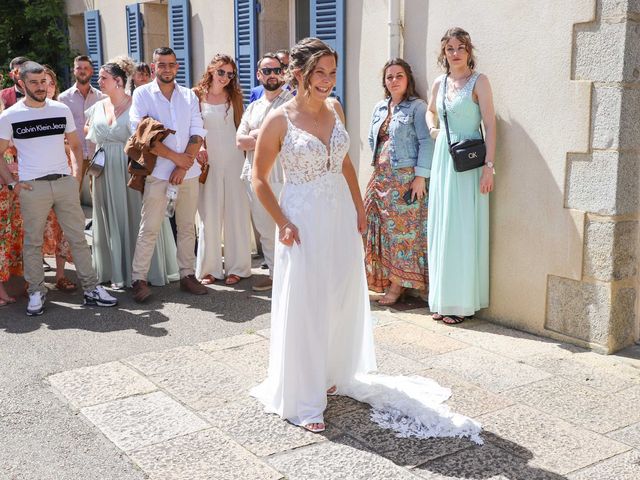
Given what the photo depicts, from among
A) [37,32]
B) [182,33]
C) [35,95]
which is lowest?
[35,95]

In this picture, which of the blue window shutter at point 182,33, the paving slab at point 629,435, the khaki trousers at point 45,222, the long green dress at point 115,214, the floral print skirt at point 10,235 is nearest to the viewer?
the paving slab at point 629,435

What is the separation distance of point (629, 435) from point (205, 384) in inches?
92.7

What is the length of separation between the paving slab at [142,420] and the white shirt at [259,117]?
8.52ft

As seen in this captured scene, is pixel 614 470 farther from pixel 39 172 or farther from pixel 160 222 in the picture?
pixel 39 172

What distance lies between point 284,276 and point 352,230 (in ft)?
1.48

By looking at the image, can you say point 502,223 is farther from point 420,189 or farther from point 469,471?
point 469,471

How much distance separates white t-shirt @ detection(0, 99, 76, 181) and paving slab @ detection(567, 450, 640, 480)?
4.48 m

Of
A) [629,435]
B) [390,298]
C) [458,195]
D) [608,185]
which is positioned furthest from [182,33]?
[629,435]

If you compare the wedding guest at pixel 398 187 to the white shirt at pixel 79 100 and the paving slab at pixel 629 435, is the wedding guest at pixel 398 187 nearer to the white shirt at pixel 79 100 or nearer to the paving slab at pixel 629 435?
the paving slab at pixel 629 435

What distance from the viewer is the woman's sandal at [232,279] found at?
23.8ft

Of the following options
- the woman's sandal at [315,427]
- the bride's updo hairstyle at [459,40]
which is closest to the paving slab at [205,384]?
the woman's sandal at [315,427]

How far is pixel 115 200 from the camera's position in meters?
7.12

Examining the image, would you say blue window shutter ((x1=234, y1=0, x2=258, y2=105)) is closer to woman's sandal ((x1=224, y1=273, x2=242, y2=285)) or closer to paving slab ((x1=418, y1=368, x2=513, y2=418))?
woman's sandal ((x1=224, y1=273, x2=242, y2=285))

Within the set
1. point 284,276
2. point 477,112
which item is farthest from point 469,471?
point 477,112
